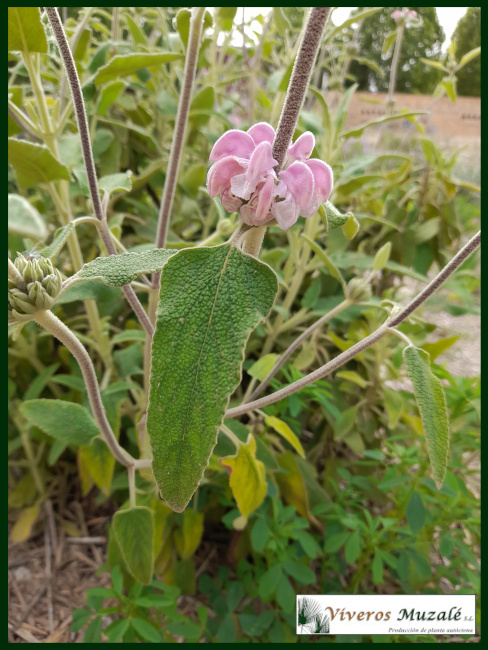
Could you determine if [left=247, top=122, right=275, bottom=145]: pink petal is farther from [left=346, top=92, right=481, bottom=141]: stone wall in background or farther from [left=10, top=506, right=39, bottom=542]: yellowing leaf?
[left=346, top=92, right=481, bottom=141]: stone wall in background

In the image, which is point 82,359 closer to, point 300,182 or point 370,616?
point 300,182

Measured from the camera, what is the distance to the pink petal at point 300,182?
220 millimetres

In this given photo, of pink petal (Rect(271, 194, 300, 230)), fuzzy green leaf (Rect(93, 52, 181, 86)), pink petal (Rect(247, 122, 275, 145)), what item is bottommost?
pink petal (Rect(271, 194, 300, 230))

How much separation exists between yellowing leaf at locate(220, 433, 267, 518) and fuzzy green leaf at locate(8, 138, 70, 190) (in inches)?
12.9

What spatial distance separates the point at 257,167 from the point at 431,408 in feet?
0.60

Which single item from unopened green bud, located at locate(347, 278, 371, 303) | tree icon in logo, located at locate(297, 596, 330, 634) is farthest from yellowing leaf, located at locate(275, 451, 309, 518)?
unopened green bud, located at locate(347, 278, 371, 303)

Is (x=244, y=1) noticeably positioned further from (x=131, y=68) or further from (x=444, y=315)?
(x=444, y=315)

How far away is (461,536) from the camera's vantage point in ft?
1.77

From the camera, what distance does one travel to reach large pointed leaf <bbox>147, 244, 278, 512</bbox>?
204 mm

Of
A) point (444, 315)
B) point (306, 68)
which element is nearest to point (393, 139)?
point (444, 315)

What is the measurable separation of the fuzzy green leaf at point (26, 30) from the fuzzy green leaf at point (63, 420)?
32cm

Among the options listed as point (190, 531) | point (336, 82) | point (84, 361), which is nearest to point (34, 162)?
point (84, 361)

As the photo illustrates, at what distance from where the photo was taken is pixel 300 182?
22cm

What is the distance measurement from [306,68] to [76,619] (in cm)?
58
